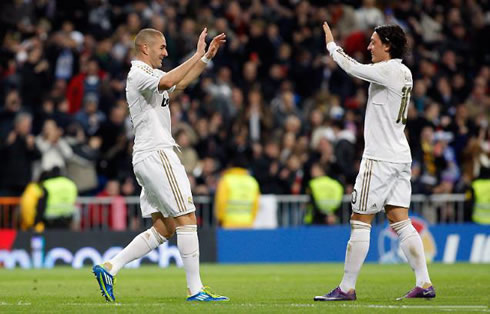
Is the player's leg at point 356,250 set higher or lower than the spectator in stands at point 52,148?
lower

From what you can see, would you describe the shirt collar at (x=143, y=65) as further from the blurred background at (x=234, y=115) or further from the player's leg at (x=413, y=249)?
the blurred background at (x=234, y=115)

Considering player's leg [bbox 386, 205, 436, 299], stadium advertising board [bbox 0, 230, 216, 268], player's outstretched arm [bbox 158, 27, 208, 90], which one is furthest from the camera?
stadium advertising board [bbox 0, 230, 216, 268]

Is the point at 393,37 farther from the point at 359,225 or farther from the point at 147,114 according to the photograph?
the point at 147,114

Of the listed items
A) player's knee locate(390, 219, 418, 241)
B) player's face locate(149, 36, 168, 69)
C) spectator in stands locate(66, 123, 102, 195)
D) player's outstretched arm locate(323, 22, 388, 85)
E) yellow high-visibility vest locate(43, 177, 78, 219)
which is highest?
player's face locate(149, 36, 168, 69)

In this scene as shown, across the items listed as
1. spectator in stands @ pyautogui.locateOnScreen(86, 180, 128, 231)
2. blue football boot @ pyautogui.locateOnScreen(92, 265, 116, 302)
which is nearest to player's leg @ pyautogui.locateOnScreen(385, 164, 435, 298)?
blue football boot @ pyautogui.locateOnScreen(92, 265, 116, 302)

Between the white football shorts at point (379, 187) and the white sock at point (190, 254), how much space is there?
5.21ft

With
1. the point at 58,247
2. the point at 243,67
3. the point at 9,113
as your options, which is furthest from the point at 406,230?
the point at 243,67

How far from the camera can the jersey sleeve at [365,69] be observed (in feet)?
35.8

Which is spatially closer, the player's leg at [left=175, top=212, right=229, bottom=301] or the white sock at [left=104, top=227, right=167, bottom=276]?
the player's leg at [left=175, top=212, right=229, bottom=301]

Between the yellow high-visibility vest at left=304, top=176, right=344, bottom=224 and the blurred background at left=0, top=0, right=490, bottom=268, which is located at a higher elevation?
the blurred background at left=0, top=0, right=490, bottom=268

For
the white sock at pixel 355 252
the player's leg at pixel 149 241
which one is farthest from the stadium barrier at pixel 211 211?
the white sock at pixel 355 252

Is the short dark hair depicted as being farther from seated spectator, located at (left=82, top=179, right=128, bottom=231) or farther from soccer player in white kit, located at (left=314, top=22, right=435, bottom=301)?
seated spectator, located at (left=82, top=179, right=128, bottom=231)

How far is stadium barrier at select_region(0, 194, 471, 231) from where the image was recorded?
69.5 ft

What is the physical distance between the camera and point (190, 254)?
1084cm
